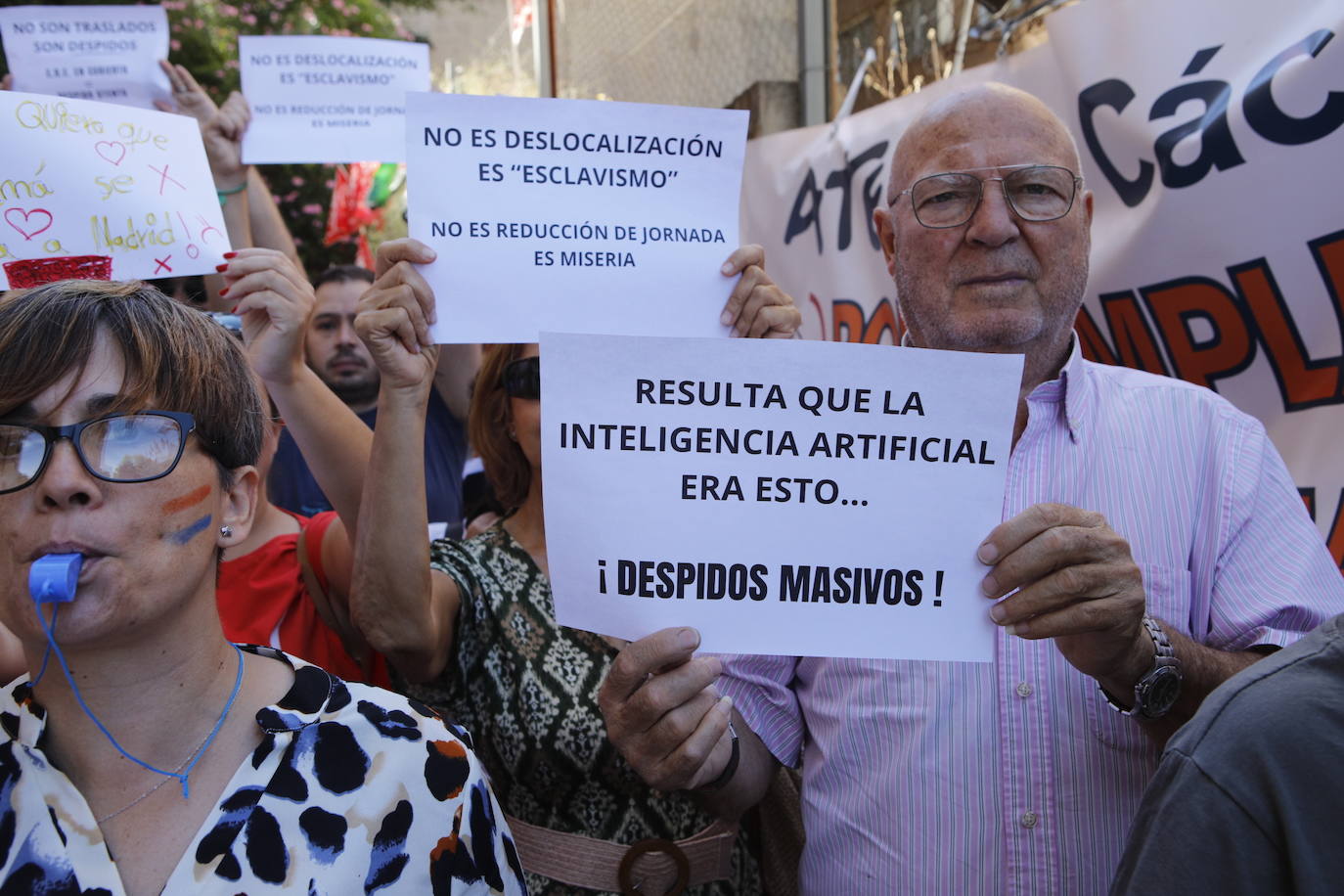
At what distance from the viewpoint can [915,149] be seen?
2029 mm

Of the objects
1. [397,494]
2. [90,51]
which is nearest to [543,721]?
[397,494]

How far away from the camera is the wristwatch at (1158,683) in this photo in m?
1.43

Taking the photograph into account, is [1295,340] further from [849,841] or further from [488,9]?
[488,9]

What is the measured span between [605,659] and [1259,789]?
128 centimetres

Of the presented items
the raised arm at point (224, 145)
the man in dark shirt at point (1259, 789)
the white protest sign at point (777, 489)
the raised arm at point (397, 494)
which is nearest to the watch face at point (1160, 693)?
the white protest sign at point (777, 489)

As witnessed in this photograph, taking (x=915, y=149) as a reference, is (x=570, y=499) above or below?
below

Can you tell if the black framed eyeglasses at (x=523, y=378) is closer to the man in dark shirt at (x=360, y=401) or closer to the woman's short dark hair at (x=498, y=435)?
the woman's short dark hair at (x=498, y=435)

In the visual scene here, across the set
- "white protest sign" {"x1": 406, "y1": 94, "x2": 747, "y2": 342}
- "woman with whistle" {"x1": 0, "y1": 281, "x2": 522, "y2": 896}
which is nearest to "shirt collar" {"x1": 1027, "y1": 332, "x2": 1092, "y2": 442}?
"white protest sign" {"x1": 406, "y1": 94, "x2": 747, "y2": 342}

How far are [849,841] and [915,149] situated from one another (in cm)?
130

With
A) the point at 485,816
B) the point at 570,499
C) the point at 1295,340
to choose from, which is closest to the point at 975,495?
the point at 570,499

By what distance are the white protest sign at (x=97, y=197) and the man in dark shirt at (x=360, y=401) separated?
748mm

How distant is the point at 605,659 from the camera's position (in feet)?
6.64

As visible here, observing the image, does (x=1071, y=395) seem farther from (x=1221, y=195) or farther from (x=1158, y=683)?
(x=1221, y=195)

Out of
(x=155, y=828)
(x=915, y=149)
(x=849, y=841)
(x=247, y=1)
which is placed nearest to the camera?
(x=155, y=828)
